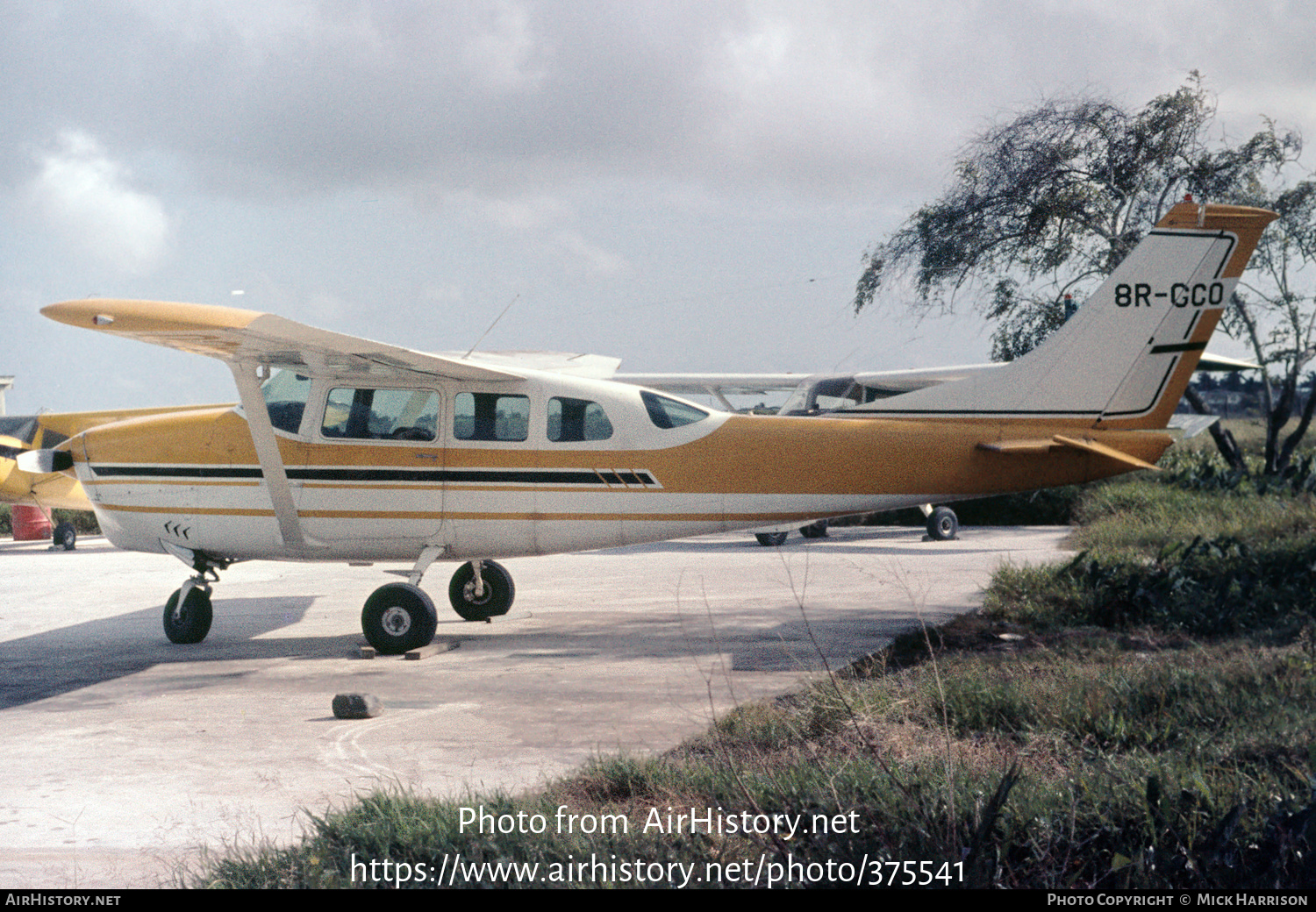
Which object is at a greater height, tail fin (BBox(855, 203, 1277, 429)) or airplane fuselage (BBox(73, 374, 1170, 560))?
tail fin (BBox(855, 203, 1277, 429))

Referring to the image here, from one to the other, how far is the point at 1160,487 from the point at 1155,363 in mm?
10594

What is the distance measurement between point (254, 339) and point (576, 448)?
2.57 m

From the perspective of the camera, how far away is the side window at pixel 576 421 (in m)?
8.47

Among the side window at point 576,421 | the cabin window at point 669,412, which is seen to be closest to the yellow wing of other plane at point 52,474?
the side window at point 576,421

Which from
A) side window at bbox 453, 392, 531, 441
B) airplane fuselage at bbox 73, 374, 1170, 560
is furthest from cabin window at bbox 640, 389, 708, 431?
side window at bbox 453, 392, 531, 441

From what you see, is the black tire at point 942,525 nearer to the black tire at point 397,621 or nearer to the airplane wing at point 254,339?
the airplane wing at point 254,339

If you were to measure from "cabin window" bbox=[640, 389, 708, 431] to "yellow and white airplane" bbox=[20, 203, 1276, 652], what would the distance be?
0.02m

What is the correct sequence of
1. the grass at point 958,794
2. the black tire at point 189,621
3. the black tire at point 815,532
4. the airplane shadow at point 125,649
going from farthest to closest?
the black tire at point 815,532 → the black tire at point 189,621 → the airplane shadow at point 125,649 → the grass at point 958,794

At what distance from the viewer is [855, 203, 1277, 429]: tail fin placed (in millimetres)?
8039

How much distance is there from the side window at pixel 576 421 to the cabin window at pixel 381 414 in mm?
986

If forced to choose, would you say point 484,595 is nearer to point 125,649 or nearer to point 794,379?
point 125,649

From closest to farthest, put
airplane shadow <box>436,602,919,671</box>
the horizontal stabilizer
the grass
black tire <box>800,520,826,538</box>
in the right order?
the grass, airplane shadow <box>436,602,919,671</box>, the horizontal stabilizer, black tire <box>800,520,826,538</box>

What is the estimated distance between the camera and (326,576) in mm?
13883

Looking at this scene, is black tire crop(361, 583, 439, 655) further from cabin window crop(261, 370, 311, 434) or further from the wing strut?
cabin window crop(261, 370, 311, 434)
